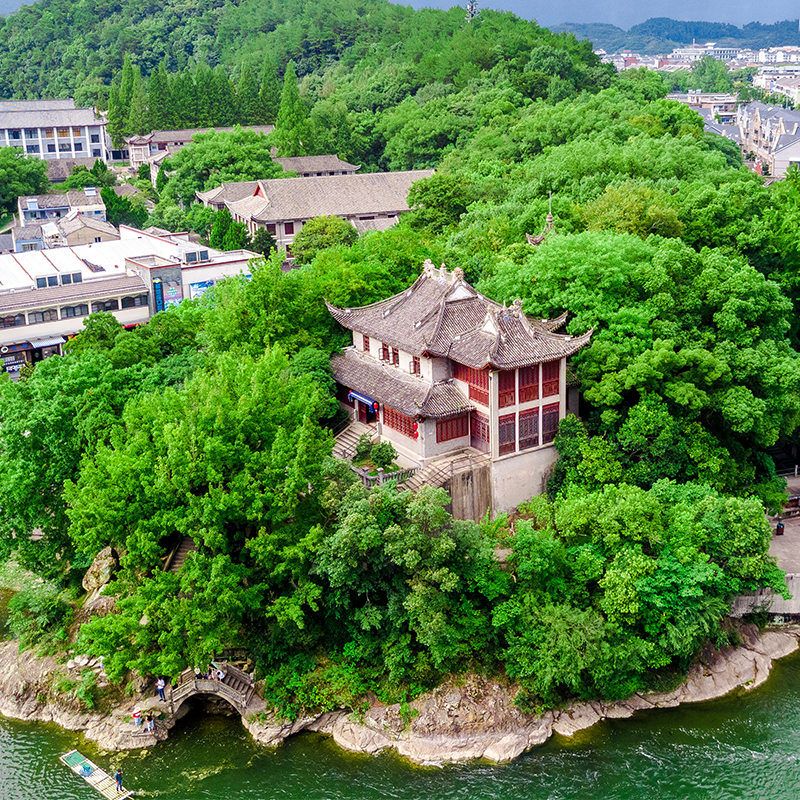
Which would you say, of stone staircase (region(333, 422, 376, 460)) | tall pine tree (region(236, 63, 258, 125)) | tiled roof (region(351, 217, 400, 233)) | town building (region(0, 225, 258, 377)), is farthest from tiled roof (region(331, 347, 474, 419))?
tall pine tree (region(236, 63, 258, 125))

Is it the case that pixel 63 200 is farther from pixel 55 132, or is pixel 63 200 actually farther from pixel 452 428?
pixel 452 428

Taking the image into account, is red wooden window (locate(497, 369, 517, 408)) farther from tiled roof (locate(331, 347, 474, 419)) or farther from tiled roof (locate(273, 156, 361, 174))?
tiled roof (locate(273, 156, 361, 174))

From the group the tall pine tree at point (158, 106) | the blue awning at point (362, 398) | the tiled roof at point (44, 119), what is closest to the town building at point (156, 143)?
the tall pine tree at point (158, 106)

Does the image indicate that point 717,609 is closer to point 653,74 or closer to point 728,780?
point 728,780

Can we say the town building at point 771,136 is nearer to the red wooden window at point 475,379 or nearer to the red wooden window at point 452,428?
the red wooden window at point 475,379

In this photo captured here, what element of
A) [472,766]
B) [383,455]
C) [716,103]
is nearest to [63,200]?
[383,455]
